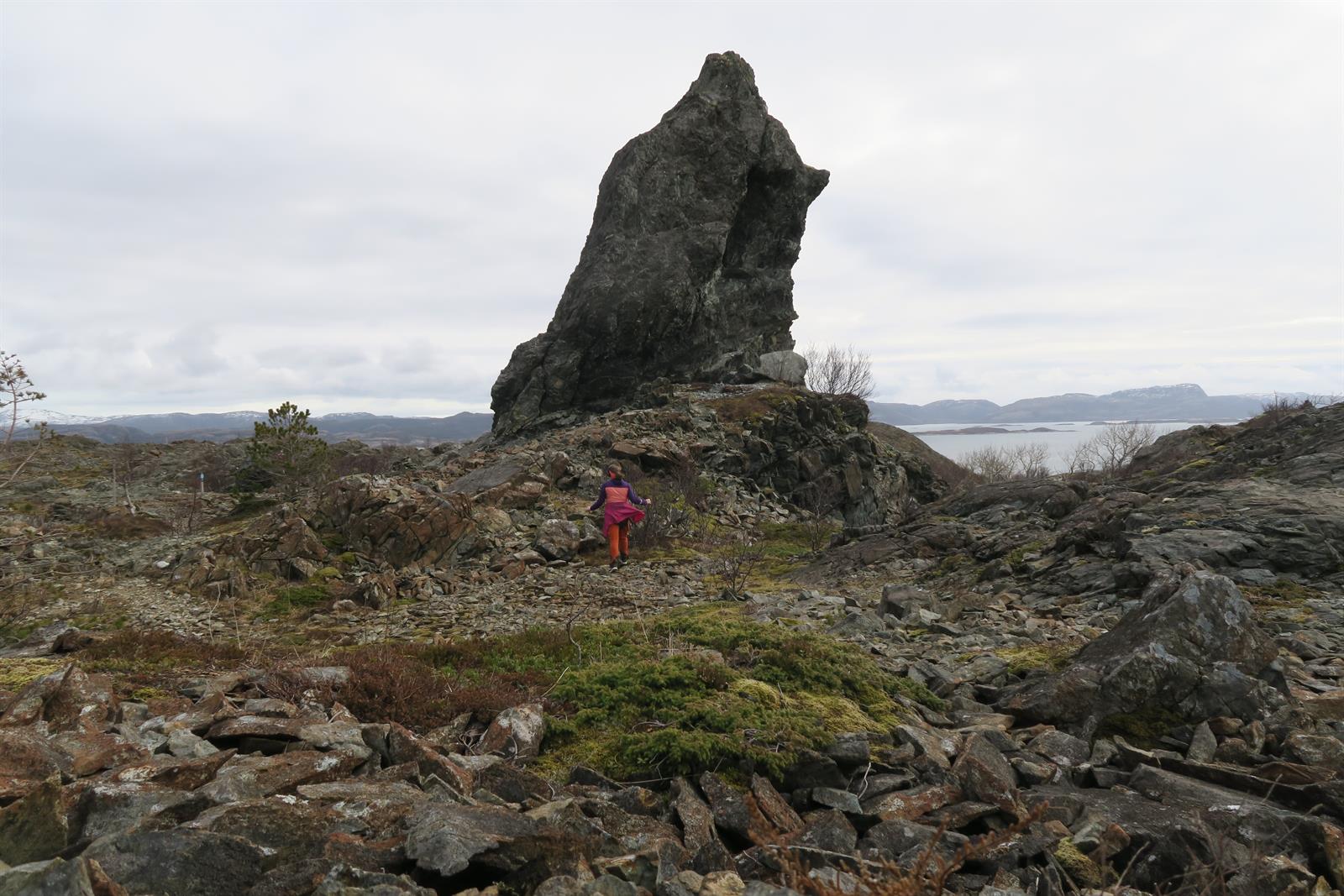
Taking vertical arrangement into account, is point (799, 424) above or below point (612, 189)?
below

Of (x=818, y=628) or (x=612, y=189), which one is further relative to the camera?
(x=612, y=189)

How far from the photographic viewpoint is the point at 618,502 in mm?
16922

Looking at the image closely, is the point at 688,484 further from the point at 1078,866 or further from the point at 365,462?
the point at 365,462

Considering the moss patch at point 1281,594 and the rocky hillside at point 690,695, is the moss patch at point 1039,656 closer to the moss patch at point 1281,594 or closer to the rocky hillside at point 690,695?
the rocky hillside at point 690,695

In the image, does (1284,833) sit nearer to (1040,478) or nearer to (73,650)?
(73,650)

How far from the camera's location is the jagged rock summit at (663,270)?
48906 millimetres

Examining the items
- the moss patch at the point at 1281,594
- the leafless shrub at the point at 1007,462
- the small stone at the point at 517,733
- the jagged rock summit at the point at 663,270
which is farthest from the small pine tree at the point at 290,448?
the leafless shrub at the point at 1007,462

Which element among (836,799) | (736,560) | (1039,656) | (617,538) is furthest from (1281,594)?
(617,538)

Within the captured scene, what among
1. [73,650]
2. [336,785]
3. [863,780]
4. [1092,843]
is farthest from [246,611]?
[1092,843]

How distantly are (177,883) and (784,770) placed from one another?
149 inches

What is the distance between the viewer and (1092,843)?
4.18 m

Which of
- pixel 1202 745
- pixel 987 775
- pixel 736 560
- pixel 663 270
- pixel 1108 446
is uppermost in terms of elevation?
pixel 663 270

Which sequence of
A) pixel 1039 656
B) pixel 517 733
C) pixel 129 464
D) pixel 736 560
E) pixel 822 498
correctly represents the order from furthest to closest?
pixel 129 464, pixel 822 498, pixel 736 560, pixel 1039 656, pixel 517 733

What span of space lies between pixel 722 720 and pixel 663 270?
45621mm
